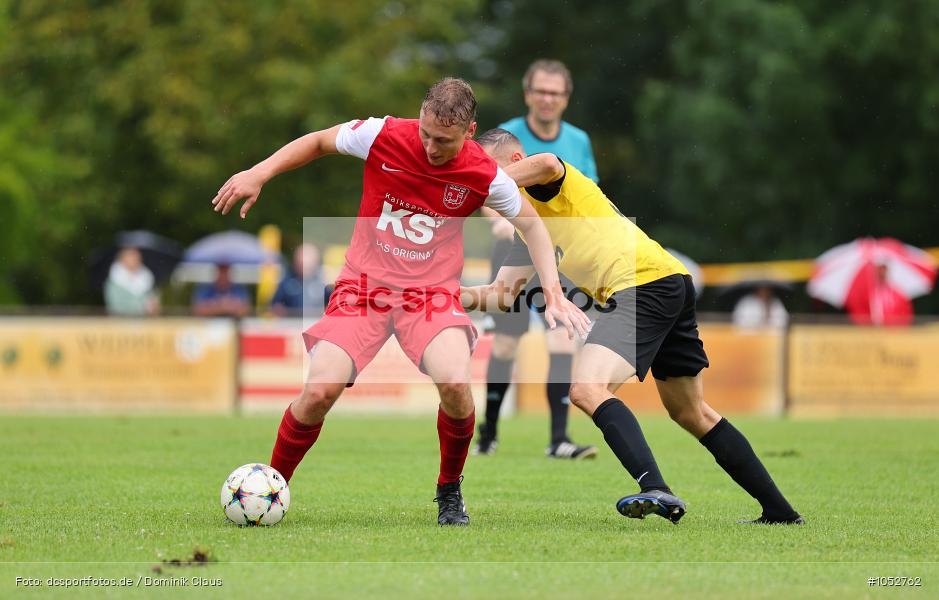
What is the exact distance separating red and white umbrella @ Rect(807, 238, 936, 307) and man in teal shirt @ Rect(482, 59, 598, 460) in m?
11.3

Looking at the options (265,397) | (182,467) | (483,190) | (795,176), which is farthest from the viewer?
(795,176)

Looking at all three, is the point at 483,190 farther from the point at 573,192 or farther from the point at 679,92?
the point at 679,92

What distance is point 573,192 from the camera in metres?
6.88

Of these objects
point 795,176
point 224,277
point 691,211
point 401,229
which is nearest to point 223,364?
point 224,277

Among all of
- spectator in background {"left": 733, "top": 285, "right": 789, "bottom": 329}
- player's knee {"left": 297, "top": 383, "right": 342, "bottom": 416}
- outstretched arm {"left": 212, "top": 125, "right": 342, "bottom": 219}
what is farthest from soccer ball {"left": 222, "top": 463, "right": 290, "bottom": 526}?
spectator in background {"left": 733, "top": 285, "right": 789, "bottom": 329}

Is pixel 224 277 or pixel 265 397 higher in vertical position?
pixel 224 277

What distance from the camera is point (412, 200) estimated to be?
6633mm

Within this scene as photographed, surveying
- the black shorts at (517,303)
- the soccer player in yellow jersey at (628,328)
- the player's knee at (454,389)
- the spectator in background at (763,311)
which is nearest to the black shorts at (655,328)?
the soccer player in yellow jersey at (628,328)

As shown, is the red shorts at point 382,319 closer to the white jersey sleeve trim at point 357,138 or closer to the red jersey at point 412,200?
the red jersey at point 412,200

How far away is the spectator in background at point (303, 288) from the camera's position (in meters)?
16.8

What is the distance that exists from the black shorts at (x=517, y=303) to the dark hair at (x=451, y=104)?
8.99 ft

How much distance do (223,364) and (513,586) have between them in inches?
483

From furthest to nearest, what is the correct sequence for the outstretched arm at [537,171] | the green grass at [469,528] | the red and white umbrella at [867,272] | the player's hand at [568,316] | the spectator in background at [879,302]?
the red and white umbrella at [867,272] < the spectator in background at [879,302] < the outstretched arm at [537,171] < the player's hand at [568,316] < the green grass at [469,528]

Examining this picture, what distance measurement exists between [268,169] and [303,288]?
11087 millimetres
